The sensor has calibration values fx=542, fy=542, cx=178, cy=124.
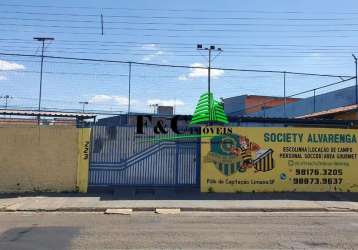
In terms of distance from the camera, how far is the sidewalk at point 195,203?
15.8m

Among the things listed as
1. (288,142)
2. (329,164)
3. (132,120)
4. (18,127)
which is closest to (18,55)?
(18,127)

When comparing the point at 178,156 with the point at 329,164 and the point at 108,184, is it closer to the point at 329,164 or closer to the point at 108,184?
the point at 108,184

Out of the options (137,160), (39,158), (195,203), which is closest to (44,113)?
(39,158)

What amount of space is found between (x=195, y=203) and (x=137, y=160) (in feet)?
11.0

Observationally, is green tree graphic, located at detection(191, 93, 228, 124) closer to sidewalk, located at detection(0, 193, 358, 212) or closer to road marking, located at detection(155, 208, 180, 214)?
sidewalk, located at detection(0, 193, 358, 212)

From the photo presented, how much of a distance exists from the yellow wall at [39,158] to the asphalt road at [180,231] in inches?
173

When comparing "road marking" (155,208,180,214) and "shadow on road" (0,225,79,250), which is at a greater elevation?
"road marking" (155,208,180,214)

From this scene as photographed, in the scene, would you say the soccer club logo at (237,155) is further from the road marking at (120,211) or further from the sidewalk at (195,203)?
the road marking at (120,211)

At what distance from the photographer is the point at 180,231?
1130 centimetres

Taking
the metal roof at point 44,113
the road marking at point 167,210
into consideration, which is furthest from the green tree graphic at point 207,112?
the road marking at point 167,210

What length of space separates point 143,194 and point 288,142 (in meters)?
5.63

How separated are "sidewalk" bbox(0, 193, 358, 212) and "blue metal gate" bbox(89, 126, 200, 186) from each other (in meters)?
1.14

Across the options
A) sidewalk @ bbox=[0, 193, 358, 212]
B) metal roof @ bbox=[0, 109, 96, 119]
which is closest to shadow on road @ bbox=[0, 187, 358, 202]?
sidewalk @ bbox=[0, 193, 358, 212]

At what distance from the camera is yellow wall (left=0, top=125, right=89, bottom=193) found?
18750 mm
